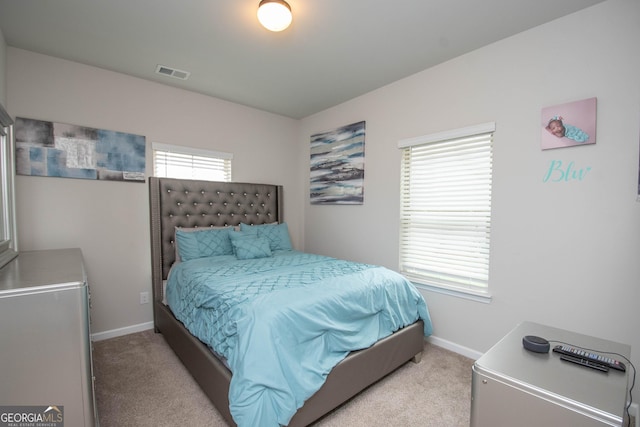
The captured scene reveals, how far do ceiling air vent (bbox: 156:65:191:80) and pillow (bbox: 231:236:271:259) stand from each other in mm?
1701

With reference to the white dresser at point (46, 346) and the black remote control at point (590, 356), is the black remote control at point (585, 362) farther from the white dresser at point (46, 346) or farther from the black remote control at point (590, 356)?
the white dresser at point (46, 346)

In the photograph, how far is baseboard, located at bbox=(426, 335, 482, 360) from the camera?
242 cm

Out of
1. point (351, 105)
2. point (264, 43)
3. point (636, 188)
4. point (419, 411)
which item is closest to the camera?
point (636, 188)

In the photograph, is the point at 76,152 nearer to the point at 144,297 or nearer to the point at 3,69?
the point at 3,69

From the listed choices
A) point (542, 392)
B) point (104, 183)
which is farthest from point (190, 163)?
point (542, 392)

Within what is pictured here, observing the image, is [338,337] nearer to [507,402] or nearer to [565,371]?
[507,402]

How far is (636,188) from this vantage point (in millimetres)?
1695

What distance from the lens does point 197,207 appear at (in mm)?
3189

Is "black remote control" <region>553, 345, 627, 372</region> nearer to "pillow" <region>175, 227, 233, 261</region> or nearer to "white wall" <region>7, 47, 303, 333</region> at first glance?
"pillow" <region>175, 227, 233, 261</region>

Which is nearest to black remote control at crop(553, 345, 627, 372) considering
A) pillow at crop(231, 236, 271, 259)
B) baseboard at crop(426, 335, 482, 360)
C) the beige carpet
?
the beige carpet

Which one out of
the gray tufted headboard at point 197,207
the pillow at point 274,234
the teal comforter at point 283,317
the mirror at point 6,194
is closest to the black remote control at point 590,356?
the teal comforter at point 283,317

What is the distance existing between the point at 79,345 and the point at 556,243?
2751 millimetres

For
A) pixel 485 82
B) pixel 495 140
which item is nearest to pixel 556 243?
pixel 495 140

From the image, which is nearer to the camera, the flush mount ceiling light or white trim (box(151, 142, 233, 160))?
the flush mount ceiling light
